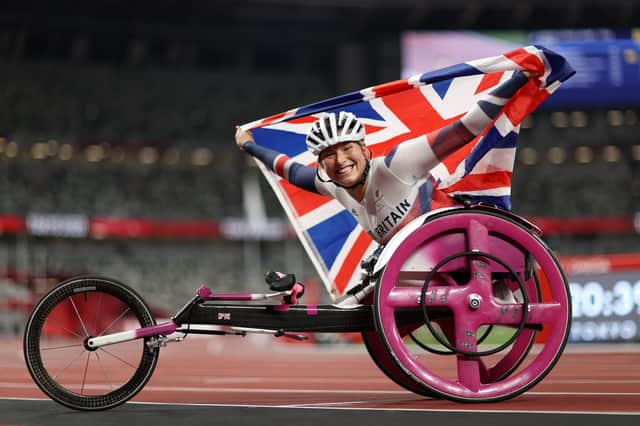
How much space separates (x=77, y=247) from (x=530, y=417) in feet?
103

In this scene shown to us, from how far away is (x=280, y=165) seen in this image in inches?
185

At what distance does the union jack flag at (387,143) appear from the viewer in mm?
4266

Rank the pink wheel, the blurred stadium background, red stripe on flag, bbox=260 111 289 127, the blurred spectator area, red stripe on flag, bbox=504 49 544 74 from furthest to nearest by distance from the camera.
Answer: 1. the blurred spectator area
2. the blurred stadium background
3. red stripe on flag, bbox=260 111 289 127
4. red stripe on flag, bbox=504 49 544 74
5. the pink wheel

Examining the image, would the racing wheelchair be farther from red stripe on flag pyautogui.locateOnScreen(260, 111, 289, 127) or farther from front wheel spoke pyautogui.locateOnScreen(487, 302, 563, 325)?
red stripe on flag pyautogui.locateOnScreen(260, 111, 289, 127)

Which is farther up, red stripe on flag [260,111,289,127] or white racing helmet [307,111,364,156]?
red stripe on flag [260,111,289,127]

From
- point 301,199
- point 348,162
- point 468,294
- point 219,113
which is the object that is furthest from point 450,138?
point 219,113

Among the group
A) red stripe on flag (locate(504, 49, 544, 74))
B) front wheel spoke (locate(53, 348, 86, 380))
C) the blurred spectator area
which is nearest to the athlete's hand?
front wheel spoke (locate(53, 348, 86, 380))

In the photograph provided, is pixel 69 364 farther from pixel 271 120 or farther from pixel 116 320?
pixel 271 120

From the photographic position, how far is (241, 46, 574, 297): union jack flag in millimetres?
4266

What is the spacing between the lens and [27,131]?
32938mm

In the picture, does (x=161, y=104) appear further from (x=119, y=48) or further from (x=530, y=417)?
(x=530, y=417)

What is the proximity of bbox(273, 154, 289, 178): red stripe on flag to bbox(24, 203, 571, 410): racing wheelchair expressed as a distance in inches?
38.0

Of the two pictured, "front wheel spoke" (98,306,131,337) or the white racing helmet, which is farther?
the white racing helmet

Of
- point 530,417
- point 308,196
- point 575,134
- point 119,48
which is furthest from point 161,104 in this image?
point 530,417
